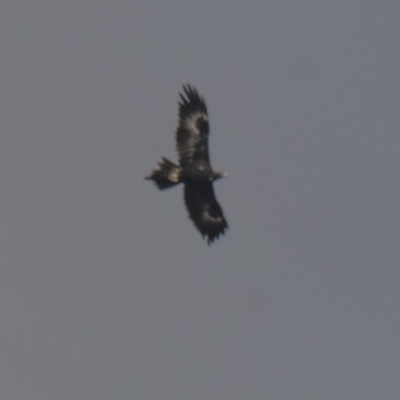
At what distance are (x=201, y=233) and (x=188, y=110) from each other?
3.75m

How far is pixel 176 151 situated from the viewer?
82.7 ft

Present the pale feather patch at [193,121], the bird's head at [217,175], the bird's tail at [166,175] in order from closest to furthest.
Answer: the bird's tail at [166,175]
the bird's head at [217,175]
the pale feather patch at [193,121]

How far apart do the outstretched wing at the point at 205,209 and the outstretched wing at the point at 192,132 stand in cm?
68

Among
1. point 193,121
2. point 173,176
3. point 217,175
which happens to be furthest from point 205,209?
point 193,121

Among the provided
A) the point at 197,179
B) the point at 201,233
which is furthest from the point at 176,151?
the point at 201,233

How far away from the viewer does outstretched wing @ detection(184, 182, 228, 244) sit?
2553cm

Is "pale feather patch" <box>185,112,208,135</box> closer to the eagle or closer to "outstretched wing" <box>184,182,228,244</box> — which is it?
the eagle

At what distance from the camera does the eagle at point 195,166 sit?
82.4ft

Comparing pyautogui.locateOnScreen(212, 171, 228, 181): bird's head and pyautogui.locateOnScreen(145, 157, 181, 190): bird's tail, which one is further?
pyautogui.locateOnScreen(212, 171, 228, 181): bird's head

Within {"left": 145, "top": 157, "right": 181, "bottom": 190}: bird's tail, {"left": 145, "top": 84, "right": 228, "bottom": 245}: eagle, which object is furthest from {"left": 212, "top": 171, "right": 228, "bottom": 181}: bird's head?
{"left": 145, "top": 157, "right": 181, "bottom": 190}: bird's tail

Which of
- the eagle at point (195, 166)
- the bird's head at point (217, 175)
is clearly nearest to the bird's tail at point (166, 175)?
the eagle at point (195, 166)

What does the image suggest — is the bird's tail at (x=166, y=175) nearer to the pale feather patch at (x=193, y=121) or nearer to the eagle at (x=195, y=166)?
the eagle at (x=195, y=166)

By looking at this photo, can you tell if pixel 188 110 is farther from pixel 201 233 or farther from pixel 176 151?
pixel 201 233

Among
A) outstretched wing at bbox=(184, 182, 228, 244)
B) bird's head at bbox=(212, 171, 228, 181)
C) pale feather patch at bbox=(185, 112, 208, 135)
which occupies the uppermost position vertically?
pale feather patch at bbox=(185, 112, 208, 135)
